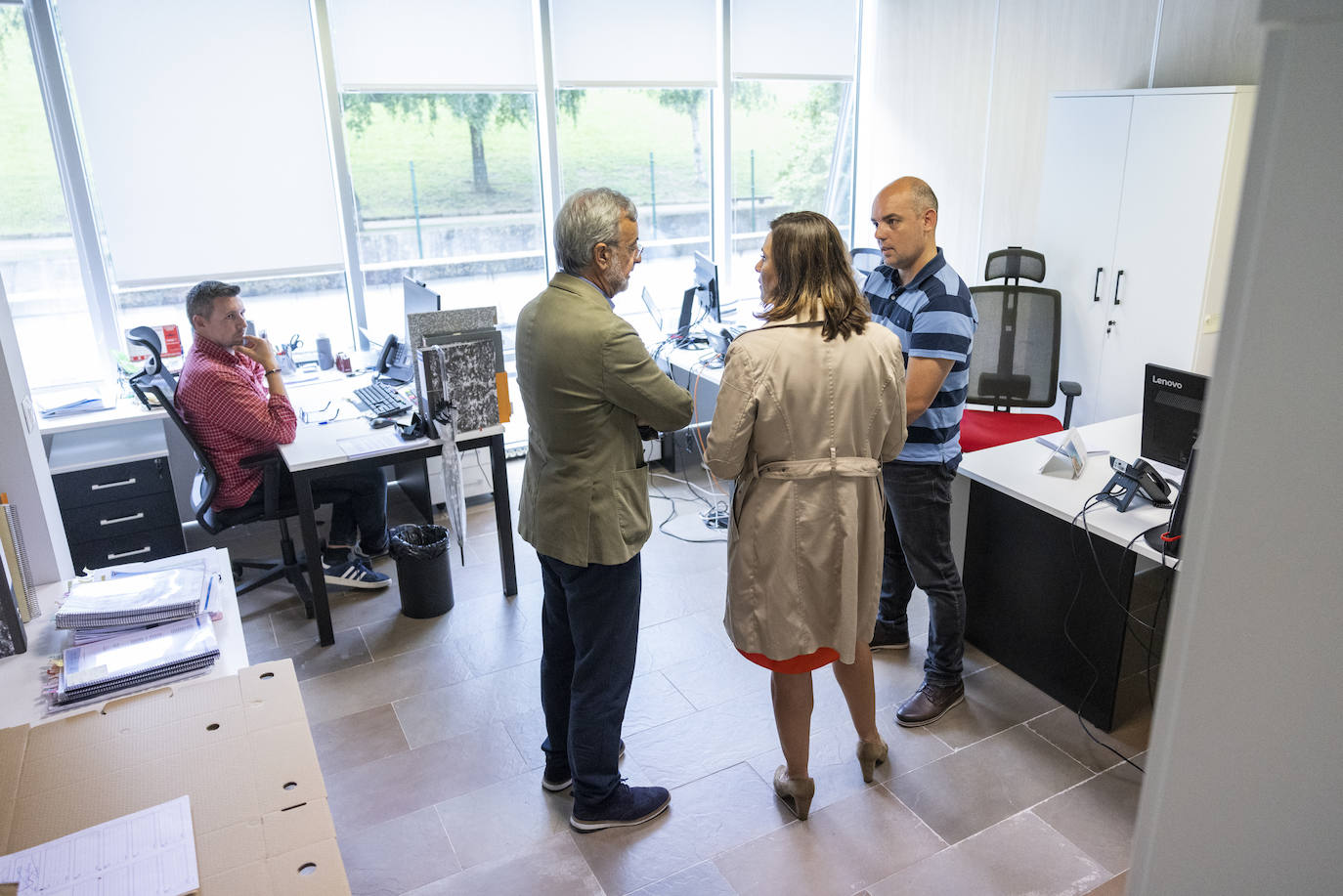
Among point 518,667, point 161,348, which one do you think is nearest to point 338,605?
point 518,667

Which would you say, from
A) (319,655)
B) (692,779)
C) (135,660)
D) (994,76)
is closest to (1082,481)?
(692,779)

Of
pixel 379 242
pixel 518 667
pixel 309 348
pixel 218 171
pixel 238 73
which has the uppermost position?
pixel 238 73

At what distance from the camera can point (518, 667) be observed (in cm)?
332

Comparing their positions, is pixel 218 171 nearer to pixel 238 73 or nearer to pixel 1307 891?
pixel 238 73

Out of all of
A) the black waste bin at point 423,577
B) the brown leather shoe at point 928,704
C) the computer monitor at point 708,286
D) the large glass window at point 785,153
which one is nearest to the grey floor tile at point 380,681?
the black waste bin at point 423,577

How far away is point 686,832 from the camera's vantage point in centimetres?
249

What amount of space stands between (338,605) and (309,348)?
1.80 m

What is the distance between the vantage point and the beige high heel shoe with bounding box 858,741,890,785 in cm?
263

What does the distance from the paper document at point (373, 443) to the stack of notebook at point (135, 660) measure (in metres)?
1.36

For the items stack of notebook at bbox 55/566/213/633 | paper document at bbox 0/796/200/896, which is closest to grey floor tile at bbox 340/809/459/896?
stack of notebook at bbox 55/566/213/633

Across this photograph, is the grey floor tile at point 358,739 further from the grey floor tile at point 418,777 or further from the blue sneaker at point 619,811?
the blue sneaker at point 619,811

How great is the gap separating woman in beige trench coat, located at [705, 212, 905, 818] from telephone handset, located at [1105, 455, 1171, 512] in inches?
35.9

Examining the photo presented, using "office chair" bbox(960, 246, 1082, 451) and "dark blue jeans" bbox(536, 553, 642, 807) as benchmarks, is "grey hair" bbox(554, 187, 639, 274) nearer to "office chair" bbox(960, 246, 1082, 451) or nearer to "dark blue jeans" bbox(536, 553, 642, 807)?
"dark blue jeans" bbox(536, 553, 642, 807)

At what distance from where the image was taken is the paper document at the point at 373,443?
3.43 meters
